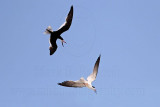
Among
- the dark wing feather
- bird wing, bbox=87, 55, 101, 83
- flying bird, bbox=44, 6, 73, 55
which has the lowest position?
the dark wing feather

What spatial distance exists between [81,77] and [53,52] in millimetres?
2864

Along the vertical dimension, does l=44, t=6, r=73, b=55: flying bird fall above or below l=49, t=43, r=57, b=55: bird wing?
above

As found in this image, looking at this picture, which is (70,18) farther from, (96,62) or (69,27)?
(96,62)

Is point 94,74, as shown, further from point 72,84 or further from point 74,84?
point 72,84

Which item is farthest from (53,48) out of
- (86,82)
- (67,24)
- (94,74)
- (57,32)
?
(86,82)

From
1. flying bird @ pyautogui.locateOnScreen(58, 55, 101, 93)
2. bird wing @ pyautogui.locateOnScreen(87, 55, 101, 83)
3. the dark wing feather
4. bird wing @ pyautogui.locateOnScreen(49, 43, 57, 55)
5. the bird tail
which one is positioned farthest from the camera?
bird wing @ pyautogui.locateOnScreen(49, 43, 57, 55)

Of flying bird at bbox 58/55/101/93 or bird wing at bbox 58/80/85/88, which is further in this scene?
flying bird at bbox 58/55/101/93

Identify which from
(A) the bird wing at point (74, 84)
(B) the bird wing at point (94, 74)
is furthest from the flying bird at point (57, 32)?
(A) the bird wing at point (74, 84)

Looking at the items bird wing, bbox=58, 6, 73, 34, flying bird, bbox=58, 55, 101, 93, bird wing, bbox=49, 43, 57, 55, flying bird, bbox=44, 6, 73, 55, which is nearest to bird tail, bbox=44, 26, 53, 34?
flying bird, bbox=44, 6, 73, 55

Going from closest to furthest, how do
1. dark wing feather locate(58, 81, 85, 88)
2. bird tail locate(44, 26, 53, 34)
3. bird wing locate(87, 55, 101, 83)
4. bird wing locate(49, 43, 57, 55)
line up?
dark wing feather locate(58, 81, 85, 88)
bird wing locate(87, 55, 101, 83)
bird tail locate(44, 26, 53, 34)
bird wing locate(49, 43, 57, 55)

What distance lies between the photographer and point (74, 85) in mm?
15969

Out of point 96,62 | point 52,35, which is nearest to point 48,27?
point 52,35

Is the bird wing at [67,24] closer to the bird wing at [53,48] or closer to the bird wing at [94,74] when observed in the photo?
the bird wing at [53,48]

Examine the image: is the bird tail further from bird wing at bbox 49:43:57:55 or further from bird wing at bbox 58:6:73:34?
bird wing at bbox 49:43:57:55
